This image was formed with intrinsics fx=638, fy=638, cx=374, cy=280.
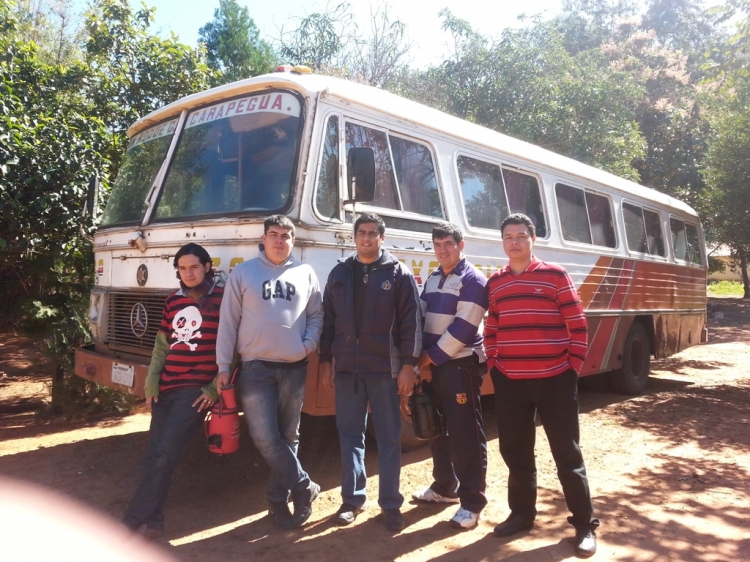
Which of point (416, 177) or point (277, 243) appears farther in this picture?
point (416, 177)

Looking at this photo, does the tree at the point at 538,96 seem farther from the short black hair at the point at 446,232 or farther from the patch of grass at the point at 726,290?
the patch of grass at the point at 726,290

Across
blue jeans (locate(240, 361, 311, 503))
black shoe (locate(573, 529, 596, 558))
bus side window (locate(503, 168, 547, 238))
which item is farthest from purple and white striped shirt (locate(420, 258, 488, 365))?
bus side window (locate(503, 168, 547, 238))

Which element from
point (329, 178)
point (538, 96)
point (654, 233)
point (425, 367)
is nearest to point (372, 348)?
point (425, 367)

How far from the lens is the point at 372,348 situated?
374 centimetres

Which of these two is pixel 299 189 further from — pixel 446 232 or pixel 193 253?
pixel 446 232

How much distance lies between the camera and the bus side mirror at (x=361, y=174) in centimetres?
414

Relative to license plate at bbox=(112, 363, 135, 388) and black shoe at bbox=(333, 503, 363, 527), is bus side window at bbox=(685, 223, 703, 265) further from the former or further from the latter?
license plate at bbox=(112, 363, 135, 388)

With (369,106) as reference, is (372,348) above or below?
below

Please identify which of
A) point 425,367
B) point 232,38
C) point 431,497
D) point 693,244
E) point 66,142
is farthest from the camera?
point 232,38

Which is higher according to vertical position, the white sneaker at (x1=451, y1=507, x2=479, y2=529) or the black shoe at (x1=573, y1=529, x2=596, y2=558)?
the white sneaker at (x1=451, y1=507, x2=479, y2=529)

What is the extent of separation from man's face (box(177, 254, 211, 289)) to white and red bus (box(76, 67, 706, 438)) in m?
0.38

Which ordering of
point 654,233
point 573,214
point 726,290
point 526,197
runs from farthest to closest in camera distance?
point 726,290, point 654,233, point 573,214, point 526,197

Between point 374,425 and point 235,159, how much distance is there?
6.93 feet

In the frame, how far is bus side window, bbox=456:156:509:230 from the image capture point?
5547 millimetres
